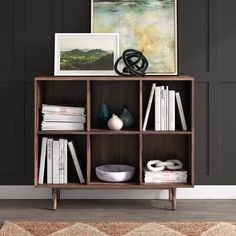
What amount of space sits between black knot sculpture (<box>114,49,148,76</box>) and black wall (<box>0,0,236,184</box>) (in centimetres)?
37

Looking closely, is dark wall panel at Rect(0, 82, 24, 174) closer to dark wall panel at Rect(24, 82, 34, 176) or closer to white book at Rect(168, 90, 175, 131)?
dark wall panel at Rect(24, 82, 34, 176)

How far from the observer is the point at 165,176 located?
3.45 m

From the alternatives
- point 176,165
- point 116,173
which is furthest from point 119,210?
point 176,165

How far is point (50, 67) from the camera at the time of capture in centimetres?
368

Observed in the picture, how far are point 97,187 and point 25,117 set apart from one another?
77 centimetres

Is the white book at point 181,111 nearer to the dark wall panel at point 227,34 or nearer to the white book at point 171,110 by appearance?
the white book at point 171,110

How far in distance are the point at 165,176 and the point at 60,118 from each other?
80cm

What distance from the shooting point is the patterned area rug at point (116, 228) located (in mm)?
2908

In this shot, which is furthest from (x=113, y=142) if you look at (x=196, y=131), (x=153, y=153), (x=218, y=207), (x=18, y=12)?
(x=18, y=12)

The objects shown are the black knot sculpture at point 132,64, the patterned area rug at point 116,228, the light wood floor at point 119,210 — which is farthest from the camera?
the black knot sculpture at point 132,64

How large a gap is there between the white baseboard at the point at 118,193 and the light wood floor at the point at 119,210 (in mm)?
57

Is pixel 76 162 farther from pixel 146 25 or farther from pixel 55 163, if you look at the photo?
pixel 146 25

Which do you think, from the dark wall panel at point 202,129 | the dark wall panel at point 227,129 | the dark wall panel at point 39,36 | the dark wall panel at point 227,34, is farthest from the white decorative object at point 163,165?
the dark wall panel at point 39,36

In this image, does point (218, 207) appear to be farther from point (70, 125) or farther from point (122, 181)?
point (70, 125)
